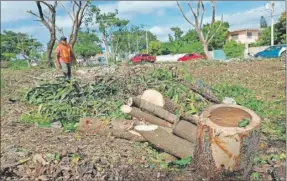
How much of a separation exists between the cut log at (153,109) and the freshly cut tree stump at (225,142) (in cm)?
182

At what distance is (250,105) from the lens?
710cm

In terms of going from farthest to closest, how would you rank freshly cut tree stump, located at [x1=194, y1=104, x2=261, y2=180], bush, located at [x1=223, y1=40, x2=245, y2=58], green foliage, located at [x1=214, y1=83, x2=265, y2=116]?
1. bush, located at [x1=223, y1=40, x2=245, y2=58]
2. green foliage, located at [x1=214, y1=83, x2=265, y2=116]
3. freshly cut tree stump, located at [x1=194, y1=104, x2=261, y2=180]

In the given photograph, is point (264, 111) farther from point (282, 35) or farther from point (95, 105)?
point (282, 35)

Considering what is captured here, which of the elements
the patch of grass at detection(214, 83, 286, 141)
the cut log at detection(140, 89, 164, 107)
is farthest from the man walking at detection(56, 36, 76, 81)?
the patch of grass at detection(214, 83, 286, 141)

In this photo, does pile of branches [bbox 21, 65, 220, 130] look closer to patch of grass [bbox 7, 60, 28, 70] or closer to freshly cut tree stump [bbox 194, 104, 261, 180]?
freshly cut tree stump [bbox 194, 104, 261, 180]

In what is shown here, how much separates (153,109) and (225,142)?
2404 mm

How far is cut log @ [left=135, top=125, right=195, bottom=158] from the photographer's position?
418cm

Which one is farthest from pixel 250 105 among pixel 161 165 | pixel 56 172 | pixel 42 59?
pixel 42 59

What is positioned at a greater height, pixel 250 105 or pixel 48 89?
pixel 48 89

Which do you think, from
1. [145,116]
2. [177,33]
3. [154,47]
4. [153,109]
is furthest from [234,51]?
[145,116]

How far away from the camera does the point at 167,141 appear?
4.32 m

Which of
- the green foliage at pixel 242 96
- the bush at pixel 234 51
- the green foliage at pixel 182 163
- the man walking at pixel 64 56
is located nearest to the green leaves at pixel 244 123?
the green foliage at pixel 182 163

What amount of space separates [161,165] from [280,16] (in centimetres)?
3054

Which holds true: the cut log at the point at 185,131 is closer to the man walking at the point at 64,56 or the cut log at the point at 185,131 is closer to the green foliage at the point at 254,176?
the green foliage at the point at 254,176
